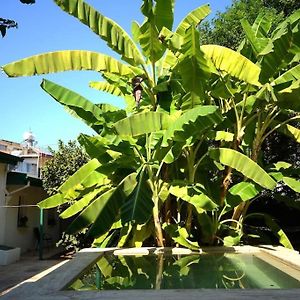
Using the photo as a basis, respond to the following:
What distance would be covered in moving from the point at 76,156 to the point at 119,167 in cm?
555

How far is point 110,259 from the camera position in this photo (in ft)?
24.1

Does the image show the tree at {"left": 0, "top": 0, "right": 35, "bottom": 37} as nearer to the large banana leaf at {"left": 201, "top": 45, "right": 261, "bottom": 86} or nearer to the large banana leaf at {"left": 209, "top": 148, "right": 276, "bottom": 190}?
the large banana leaf at {"left": 201, "top": 45, "right": 261, "bottom": 86}

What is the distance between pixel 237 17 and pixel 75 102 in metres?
6.41

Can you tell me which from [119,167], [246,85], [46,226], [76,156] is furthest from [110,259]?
[46,226]

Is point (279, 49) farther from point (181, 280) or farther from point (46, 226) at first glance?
point (46, 226)

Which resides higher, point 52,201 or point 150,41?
point 150,41

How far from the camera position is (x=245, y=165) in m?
7.29

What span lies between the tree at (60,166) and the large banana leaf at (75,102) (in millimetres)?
5524

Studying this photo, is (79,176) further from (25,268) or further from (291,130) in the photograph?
(291,130)

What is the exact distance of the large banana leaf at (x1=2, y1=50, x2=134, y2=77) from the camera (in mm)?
6828

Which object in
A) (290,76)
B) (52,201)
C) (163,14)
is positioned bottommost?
(52,201)

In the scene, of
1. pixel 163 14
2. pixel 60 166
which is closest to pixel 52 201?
pixel 163 14

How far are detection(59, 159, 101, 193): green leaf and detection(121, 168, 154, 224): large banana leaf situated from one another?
5.26ft

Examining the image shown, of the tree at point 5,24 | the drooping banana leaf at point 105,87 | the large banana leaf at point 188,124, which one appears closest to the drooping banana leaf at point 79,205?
the drooping banana leaf at point 105,87
